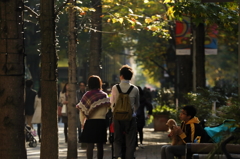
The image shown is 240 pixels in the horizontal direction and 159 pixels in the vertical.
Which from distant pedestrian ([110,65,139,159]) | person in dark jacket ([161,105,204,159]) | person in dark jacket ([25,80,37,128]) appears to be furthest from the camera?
person in dark jacket ([25,80,37,128])

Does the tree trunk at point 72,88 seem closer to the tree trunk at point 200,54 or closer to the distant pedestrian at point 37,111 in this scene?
the distant pedestrian at point 37,111

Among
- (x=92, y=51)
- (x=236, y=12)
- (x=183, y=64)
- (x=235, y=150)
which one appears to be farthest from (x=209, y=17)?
(x=183, y=64)

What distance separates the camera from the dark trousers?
11641mm

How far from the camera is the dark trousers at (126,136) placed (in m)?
11.6

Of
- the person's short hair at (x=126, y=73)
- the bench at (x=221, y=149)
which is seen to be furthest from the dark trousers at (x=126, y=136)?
the bench at (x=221, y=149)

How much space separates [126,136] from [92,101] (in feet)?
2.72

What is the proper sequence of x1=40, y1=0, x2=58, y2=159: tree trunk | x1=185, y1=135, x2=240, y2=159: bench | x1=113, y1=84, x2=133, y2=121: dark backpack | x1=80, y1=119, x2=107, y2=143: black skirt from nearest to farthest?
x1=185, y1=135, x2=240, y2=159: bench < x1=40, y1=0, x2=58, y2=159: tree trunk < x1=113, y1=84, x2=133, y2=121: dark backpack < x1=80, y1=119, x2=107, y2=143: black skirt

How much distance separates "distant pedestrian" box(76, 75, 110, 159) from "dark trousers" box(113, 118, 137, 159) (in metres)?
0.24

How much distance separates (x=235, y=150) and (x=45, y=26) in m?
5.01

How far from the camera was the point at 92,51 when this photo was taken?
1795cm

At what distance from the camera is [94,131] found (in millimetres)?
11492

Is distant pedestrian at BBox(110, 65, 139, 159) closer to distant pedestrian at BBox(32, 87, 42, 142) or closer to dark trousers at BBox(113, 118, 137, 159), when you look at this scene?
dark trousers at BBox(113, 118, 137, 159)

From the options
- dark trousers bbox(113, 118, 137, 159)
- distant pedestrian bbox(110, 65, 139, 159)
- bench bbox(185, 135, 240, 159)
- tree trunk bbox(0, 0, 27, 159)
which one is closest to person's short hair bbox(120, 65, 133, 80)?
distant pedestrian bbox(110, 65, 139, 159)

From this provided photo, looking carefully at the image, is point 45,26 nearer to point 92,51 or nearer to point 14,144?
point 14,144
